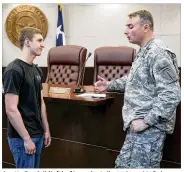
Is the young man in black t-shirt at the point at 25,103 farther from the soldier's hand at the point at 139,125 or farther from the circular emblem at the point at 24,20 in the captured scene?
the circular emblem at the point at 24,20

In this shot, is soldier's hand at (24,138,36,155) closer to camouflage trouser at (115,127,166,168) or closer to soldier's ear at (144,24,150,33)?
camouflage trouser at (115,127,166,168)

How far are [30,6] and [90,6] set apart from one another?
802 mm

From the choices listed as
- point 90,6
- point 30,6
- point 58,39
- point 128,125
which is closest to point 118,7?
point 90,6

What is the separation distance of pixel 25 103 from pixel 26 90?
6cm

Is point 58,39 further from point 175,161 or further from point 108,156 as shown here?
point 175,161

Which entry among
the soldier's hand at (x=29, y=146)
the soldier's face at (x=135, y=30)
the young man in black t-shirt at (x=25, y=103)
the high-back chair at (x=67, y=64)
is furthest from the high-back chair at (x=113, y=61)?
the soldier's hand at (x=29, y=146)

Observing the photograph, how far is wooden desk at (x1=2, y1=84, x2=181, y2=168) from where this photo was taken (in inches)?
51.2

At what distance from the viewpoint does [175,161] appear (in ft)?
3.88

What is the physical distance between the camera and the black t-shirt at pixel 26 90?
1.05m

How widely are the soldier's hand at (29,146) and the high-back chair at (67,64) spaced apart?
1389 mm

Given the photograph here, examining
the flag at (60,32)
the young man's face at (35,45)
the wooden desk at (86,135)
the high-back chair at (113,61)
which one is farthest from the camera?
the flag at (60,32)

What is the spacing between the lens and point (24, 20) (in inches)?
144

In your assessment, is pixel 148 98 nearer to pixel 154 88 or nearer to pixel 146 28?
pixel 154 88

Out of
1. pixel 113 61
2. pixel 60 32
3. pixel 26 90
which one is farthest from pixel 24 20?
pixel 26 90
